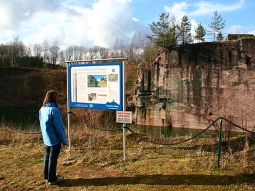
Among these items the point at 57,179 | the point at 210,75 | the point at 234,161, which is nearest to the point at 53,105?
the point at 57,179

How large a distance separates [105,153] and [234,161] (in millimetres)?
3144

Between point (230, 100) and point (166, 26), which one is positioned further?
point (166, 26)

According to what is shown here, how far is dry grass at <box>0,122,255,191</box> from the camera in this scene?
483 cm

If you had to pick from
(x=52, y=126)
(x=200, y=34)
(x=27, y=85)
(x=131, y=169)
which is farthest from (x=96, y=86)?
(x=27, y=85)

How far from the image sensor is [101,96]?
6797 millimetres

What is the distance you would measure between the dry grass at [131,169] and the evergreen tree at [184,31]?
24.1 metres

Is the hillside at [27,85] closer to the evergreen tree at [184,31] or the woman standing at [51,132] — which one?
the evergreen tree at [184,31]

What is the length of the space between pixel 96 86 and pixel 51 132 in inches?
86.9

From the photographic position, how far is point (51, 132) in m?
4.96

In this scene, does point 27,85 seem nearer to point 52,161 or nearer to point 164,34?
point 164,34

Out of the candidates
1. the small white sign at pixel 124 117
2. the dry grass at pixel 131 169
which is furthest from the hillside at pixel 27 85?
the small white sign at pixel 124 117

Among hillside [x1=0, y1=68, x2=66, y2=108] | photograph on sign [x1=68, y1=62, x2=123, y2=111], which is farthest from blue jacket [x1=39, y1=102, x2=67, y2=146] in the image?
hillside [x1=0, y1=68, x2=66, y2=108]

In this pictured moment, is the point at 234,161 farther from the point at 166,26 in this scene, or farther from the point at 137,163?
the point at 166,26

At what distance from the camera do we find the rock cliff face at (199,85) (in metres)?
26.1
